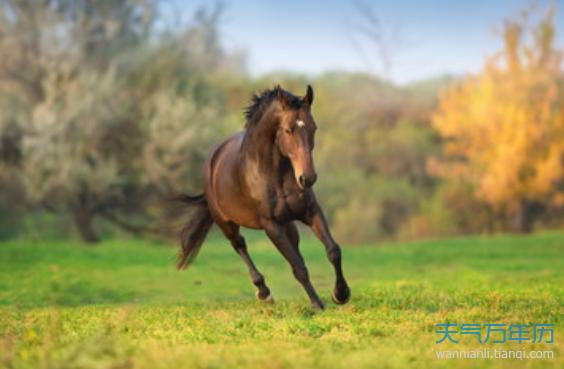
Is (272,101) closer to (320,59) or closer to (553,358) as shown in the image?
(553,358)

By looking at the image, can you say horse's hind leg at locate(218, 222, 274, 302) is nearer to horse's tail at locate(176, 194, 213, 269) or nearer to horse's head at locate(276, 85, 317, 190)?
horse's tail at locate(176, 194, 213, 269)

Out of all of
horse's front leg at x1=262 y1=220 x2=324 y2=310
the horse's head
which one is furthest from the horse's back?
the horse's head

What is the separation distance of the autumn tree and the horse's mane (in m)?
23.8

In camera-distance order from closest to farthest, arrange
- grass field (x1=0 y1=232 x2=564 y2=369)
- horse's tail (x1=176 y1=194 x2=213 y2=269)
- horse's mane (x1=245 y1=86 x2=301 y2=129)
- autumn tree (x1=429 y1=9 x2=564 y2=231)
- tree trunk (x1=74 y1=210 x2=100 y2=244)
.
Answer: grass field (x1=0 y1=232 x2=564 y2=369)
horse's mane (x1=245 y1=86 x2=301 y2=129)
horse's tail (x1=176 y1=194 x2=213 y2=269)
tree trunk (x1=74 y1=210 x2=100 y2=244)
autumn tree (x1=429 y1=9 x2=564 y2=231)

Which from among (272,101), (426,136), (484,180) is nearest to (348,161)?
(426,136)

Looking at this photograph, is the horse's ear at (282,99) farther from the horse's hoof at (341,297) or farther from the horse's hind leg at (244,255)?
the horse's hind leg at (244,255)

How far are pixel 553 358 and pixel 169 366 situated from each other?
2.73m

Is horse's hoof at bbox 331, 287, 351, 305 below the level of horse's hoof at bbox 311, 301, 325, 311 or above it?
above

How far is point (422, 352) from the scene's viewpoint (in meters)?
6.90

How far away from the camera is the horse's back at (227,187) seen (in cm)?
1116

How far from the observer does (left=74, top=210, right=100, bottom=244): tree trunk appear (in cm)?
2866

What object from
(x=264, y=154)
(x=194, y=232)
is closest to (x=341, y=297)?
(x=264, y=154)

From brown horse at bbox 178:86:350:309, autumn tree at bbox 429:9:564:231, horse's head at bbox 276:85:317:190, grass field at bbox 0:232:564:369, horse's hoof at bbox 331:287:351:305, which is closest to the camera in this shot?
grass field at bbox 0:232:564:369

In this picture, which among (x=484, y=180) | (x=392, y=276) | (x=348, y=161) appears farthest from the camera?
(x=348, y=161)
